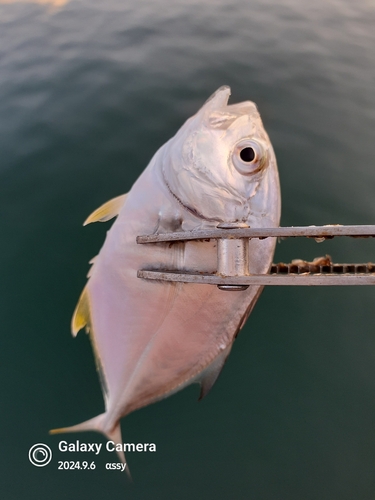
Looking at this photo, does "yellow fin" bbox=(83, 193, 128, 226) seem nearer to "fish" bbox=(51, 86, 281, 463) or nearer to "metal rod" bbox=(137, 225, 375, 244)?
"fish" bbox=(51, 86, 281, 463)

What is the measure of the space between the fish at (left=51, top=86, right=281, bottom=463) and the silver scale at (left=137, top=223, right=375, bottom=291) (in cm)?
18

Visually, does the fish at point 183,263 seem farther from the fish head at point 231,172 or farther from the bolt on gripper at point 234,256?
the bolt on gripper at point 234,256

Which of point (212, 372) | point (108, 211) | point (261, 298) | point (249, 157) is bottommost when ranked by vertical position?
point (212, 372)

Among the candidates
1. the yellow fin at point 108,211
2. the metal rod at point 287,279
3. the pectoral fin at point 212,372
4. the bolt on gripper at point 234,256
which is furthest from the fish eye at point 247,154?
the pectoral fin at point 212,372

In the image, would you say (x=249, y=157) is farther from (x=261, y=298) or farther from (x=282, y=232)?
(x=261, y=298)

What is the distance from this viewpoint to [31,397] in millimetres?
2592

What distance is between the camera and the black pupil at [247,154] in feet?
6.40

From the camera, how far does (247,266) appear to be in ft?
5.71

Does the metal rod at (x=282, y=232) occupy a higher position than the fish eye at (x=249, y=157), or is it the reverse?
the fish eye at (x=249, y=157)

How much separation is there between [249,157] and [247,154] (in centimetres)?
2

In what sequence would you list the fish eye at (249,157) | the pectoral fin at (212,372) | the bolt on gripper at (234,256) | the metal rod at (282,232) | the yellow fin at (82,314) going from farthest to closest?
the yellow fin at (82,314)
the pectoral fin at (212,372)
the fish eye at (249,157)
the bolt on gripper at (234,256)
the metal rod at (282,232)

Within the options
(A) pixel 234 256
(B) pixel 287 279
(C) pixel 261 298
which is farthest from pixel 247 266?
(C) pixel 261 298

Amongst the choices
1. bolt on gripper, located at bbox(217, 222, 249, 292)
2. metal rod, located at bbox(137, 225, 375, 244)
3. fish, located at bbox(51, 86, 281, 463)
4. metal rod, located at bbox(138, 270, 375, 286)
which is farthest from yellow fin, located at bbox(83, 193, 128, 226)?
bolt on gripper, located at bbox(217, 222, 249, 292)

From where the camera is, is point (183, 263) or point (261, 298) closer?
point (183, 263)
